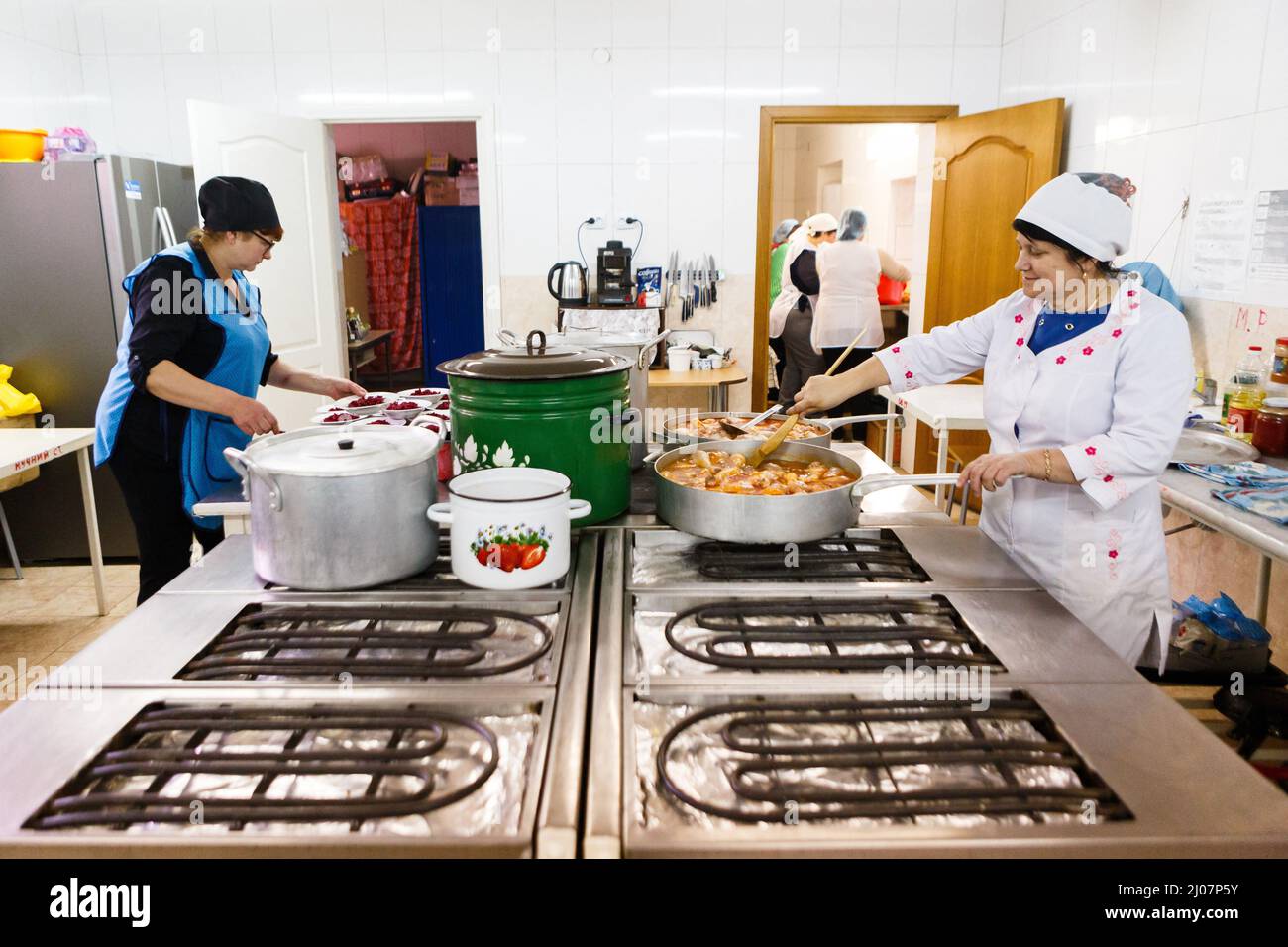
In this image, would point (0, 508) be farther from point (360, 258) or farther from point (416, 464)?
point (360, 258)

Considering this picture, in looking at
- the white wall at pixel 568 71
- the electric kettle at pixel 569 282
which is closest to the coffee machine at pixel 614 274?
the electric kettle at pixel 569 282

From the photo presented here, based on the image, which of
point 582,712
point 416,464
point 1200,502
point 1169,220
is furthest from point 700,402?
point 582,712

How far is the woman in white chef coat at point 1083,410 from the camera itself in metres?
1.68

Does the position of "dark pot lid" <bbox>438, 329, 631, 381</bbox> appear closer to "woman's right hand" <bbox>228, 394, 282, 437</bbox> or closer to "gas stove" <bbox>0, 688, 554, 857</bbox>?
"gas stove" <bbox>0, 688, 554, 857</bbox>

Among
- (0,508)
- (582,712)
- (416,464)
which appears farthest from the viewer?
(0,508)

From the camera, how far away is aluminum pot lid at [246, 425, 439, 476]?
1.28 metres

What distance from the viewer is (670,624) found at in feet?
4.01

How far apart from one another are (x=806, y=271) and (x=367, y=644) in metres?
5.14

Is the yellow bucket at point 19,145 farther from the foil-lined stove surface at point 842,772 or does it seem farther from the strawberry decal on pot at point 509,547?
the foil-lined stove surface at point 842,772

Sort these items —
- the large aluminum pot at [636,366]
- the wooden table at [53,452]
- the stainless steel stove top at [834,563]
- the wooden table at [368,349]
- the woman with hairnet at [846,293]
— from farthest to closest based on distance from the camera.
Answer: the wooden table at [368,349] → the woman with hairnet at [846,293] → the wooden table at [53,452] → the large aluminum pot at [636,366] → the stainless steel stove top at [834,563]

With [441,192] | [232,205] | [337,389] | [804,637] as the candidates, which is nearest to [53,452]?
[337,389]

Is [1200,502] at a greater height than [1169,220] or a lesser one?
lesser

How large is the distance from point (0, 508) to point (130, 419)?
254 centimetres

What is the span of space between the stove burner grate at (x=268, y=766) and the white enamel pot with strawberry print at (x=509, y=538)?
0.32 m
